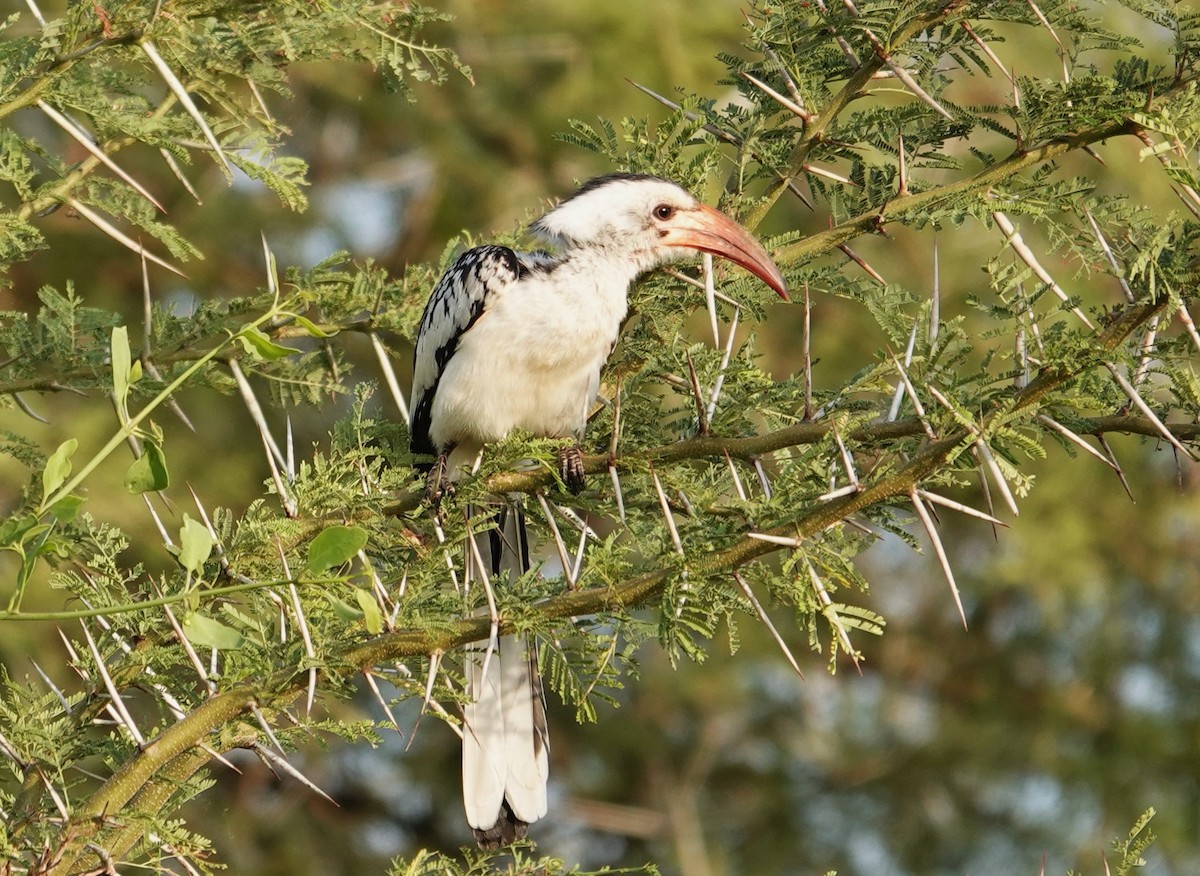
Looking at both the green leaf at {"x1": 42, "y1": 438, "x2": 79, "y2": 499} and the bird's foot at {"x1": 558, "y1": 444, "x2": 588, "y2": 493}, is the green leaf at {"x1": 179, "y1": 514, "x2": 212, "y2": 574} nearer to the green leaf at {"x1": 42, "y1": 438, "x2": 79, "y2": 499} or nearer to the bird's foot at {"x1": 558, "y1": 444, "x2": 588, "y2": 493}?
the green leaf at {"x1": 42, "y1": 438, "x2": 79, "y2": 499}

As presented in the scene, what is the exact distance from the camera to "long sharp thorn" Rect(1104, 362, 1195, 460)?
7.91 ft

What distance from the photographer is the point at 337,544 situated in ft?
A: 6.88

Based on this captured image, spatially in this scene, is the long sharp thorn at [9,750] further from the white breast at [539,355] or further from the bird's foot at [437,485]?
the white breast at [539,355]

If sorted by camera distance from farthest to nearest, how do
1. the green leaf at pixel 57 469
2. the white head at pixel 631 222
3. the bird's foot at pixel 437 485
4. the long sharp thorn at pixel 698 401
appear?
the white head at pixel 631 222 < the bird's foot at pixel 437 485 < the long sharp thorn at pixel 698 401 < the green leaf at pixel 57 469

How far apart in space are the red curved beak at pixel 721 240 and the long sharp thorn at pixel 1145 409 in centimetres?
99

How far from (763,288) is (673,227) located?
0.69 meters

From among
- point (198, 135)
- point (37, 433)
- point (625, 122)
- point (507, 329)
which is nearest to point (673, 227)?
point (507, 329)

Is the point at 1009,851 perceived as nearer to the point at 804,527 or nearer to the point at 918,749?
the point at 918,749

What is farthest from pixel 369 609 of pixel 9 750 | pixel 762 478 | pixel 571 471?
pixel 571 471

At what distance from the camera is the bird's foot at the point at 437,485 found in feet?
11.5

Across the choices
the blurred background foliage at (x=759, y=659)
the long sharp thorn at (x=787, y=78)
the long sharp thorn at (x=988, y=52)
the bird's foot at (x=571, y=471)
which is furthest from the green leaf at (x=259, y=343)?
the blurred background foliage at (x=759, y=659)

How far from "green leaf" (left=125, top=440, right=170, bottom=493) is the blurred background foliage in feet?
23.5

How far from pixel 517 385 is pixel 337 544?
197 cm

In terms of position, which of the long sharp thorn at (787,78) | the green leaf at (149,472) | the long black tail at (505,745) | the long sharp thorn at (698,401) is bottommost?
Result: the long black tail at (505,745)
